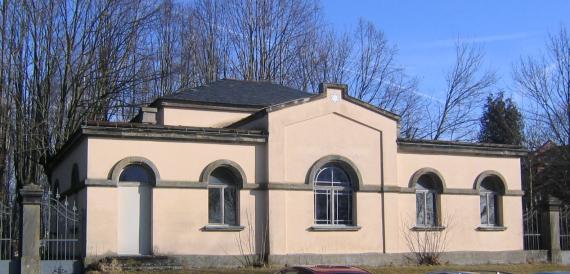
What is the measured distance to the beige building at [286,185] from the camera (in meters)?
22.0

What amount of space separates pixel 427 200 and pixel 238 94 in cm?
895

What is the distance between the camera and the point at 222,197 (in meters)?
23.4

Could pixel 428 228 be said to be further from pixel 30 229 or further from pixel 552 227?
pixel 30 229

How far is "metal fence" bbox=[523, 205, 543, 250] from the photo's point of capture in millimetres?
28547

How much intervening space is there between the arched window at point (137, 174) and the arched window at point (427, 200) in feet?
31.8

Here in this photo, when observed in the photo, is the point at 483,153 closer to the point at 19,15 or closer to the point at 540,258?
the point at 540,258

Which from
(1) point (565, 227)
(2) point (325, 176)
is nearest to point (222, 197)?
(2) point (325, 176)

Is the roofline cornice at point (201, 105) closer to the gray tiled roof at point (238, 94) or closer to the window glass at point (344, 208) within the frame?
the gray tiled roof at point (238, 94)

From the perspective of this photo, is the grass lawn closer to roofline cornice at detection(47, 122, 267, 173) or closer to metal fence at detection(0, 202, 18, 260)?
roofline cornice at detection(47, 122, 267, 173)

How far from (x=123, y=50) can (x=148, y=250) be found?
61.0 ft

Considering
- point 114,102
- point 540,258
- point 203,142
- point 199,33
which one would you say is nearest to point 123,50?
point 114,102

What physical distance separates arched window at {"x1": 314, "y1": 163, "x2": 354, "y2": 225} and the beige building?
4cm

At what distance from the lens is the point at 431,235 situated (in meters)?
26.0

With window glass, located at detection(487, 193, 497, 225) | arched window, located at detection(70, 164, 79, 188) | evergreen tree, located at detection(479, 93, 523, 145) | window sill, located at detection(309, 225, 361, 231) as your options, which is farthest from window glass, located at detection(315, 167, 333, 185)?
evergreen tree, located at detection(479, 93, 523, 145)
